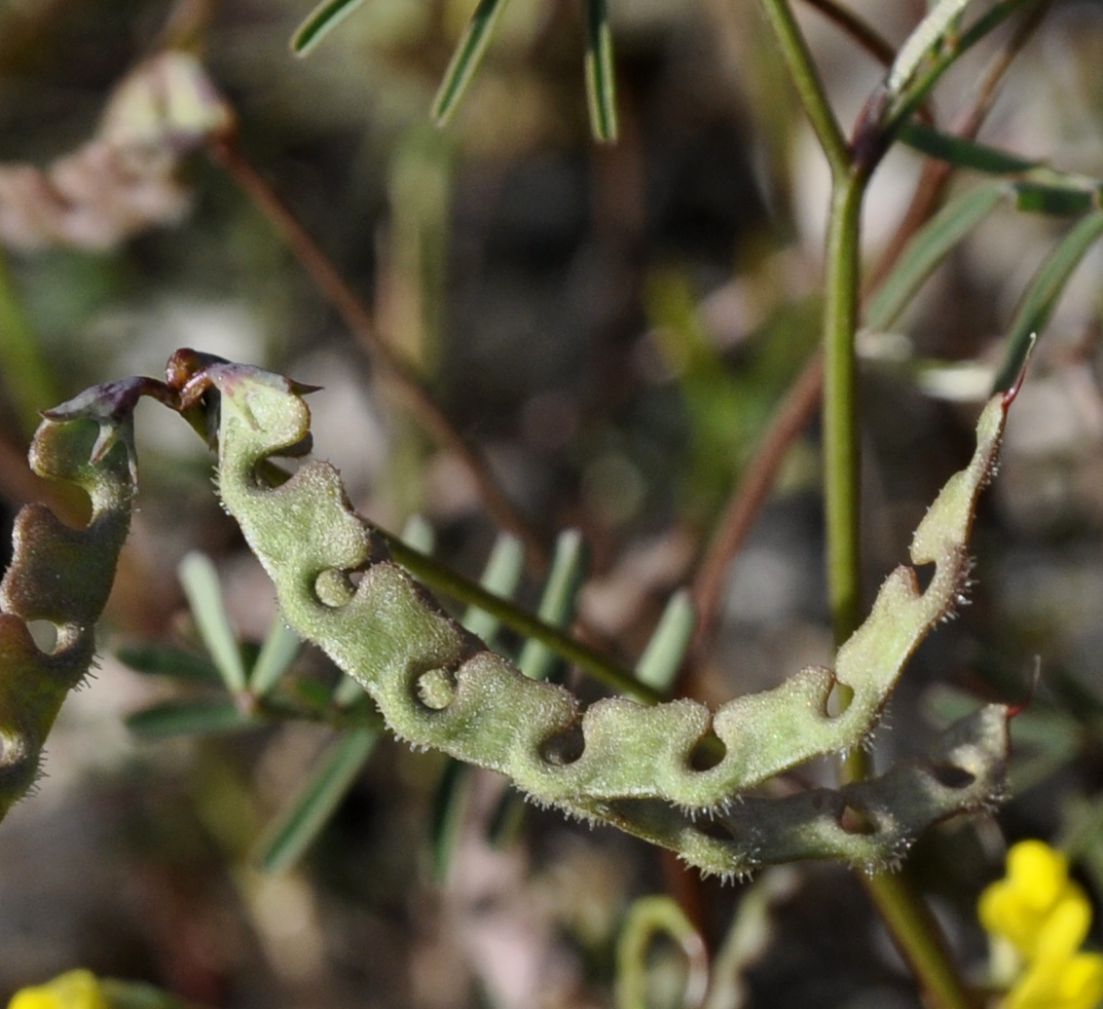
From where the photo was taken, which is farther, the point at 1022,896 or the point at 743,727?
the point at 1022,896

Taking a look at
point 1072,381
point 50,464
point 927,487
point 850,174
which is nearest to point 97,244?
point 50,464

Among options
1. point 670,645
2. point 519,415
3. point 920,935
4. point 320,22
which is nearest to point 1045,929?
point 920,935

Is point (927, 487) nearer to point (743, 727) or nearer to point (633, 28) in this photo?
point (633, 28)

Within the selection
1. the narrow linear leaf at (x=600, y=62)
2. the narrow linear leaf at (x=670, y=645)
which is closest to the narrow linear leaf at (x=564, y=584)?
the narrow linear leaf at (x=670, y=645)

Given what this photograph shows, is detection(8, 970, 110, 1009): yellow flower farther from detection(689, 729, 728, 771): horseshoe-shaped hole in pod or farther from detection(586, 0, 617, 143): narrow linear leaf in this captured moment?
detection(586, 0, 617, 143): narrow linear leaf

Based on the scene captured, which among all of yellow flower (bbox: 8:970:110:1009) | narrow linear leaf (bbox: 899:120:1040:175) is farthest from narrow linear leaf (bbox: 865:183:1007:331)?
yellow flower (bbox: 8:970:110:1009)

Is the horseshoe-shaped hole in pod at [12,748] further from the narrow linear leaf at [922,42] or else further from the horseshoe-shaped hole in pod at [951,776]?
the narrow linear leaf at [922,42]

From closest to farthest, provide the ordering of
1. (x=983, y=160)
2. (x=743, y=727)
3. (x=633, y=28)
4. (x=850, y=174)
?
(x=743, y=727) → (x=850, y=174) → (x=983, y=160) → (x=633, y=28)

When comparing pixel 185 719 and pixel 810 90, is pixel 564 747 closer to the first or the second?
pixel 810 90
